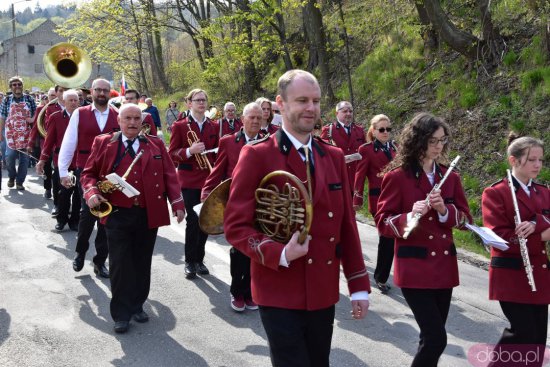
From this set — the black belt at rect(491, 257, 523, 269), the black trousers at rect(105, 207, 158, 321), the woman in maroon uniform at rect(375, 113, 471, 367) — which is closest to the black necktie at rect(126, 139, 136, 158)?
the black trousers at rect(105, 207, 158, 321)

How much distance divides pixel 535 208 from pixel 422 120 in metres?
1.00

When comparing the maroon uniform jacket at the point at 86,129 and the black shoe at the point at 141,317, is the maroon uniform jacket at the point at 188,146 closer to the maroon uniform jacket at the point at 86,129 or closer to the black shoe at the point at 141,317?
the maroon uniform jacket at the point at 86,129

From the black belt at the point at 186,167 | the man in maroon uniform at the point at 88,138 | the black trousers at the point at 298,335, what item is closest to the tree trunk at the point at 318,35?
the black belt at the point at 186,167

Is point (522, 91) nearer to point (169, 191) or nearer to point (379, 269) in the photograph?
point (379, 269)

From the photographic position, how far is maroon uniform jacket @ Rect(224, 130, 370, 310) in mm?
3213

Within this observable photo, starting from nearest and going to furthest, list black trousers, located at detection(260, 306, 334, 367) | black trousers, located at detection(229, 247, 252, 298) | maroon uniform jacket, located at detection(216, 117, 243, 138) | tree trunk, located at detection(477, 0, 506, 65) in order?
1. black trousers, located at detection(260, 306, 334, 367)
2. black trousers, located at detection(229, 247, 252, 298)
3. maroon uniform jacket, located at detection(216, 117, 243, 138)
4. tree trunk, located at detection(477, 0, 506, 65)

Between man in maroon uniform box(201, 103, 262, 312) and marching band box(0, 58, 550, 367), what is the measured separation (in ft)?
0.05

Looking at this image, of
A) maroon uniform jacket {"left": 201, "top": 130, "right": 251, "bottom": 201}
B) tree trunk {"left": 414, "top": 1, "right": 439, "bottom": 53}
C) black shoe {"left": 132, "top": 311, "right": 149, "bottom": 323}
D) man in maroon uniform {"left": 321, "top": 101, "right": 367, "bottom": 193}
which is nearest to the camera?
black shoe {"left": 132, "top": 311, "right": 149, "bottom": 323}

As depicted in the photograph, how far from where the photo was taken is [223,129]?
8273mm

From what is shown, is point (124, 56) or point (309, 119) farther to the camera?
point (124, 56)

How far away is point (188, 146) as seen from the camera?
789 cm

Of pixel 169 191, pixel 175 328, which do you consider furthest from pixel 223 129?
pixel 175 328

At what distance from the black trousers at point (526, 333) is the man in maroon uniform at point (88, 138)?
4489 mm

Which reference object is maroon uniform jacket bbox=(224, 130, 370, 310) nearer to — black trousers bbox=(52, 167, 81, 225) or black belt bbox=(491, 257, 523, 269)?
black belt bbox=(491, 257, 523, 269)
